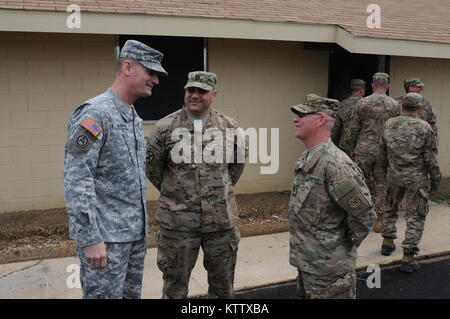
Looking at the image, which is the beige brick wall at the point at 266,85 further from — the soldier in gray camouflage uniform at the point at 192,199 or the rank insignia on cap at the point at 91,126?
the rank insignia on cap at the point at 91,126

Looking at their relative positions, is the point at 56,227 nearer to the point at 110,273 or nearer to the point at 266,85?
the point at 110,273

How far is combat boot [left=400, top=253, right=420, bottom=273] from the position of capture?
16.5 feet

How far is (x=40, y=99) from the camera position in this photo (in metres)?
6.73

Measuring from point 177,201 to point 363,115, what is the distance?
3.90 m

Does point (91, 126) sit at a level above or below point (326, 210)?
above

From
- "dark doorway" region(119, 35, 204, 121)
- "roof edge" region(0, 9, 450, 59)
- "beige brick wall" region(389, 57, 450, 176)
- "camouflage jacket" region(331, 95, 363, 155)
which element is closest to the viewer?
"roof edge" region(0, 9, 450, 59)

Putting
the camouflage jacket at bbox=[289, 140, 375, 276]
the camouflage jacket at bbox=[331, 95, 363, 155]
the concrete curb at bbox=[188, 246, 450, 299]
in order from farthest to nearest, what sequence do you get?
the camouflage jacket at bbox=[331, 95, 363, 155] < the concrete curb at bbox=[188, 246, 450, 299] < the camouflage jacket at bbox=[289, 140, 375, 276]

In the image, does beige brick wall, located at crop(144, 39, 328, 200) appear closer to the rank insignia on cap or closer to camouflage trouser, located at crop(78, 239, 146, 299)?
camouflage trouser, located at crop(78, 239, 146, 299)

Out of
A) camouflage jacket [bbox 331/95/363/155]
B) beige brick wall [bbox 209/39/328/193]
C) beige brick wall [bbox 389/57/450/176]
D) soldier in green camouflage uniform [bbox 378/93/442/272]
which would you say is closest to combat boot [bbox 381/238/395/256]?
soldier in green camouflage uniform [bbox 378/93/442/272]

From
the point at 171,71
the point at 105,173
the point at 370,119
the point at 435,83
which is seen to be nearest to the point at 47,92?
the point at 171,71

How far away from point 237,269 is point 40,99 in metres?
3.91

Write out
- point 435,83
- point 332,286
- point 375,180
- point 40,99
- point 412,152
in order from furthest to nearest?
point 435,83 → point 40,99 → point 375,180 → point 412,152 → point 332,286

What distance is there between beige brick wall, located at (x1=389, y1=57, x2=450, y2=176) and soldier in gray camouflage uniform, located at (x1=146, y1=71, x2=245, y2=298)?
6.60 meters
